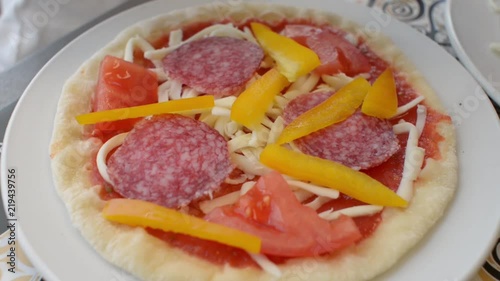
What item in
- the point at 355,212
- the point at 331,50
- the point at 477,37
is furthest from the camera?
the point at 477,37

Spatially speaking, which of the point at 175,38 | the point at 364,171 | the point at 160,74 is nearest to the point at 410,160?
the point at 364,171

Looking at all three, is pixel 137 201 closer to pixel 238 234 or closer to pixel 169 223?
pixel 169 223

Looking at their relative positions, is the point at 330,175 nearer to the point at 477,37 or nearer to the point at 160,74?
the point at 160,74

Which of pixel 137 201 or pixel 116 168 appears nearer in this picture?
pixel 137 201

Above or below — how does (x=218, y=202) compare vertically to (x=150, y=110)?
below

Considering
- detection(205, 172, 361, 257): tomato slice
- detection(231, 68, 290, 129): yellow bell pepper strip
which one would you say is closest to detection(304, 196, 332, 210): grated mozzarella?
detection(205, 172, 361, 257): tomato slice

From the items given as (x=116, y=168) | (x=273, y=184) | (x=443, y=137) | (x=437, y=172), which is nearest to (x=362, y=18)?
(x=443, y=137)

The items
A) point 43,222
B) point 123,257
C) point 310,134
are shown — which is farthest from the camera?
point 310,134
